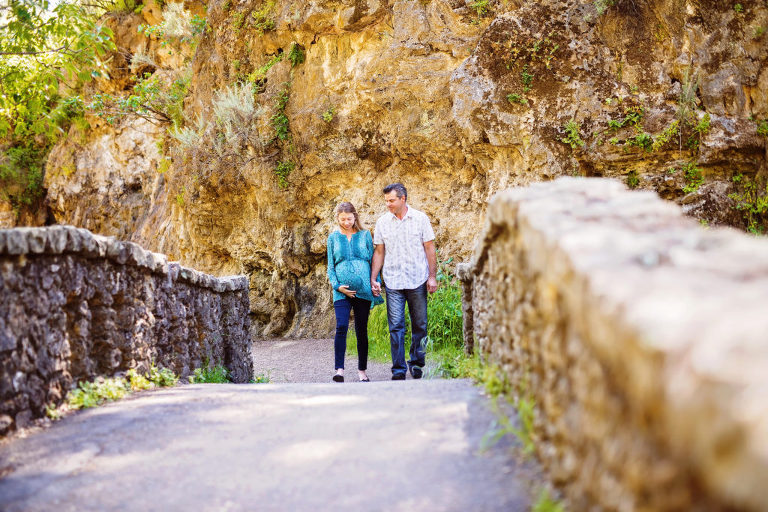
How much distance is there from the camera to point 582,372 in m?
1.99

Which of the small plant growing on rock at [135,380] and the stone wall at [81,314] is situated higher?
the stone wall at [81,314]

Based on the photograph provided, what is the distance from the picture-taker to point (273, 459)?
9.57 ft

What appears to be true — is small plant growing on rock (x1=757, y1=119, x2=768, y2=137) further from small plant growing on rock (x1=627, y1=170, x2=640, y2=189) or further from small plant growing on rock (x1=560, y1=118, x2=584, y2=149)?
small plant growing on rock (x1=560, y1=118, x2=584, y2=149)

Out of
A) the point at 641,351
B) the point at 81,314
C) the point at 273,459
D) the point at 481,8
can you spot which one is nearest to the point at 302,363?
the point at 81,314

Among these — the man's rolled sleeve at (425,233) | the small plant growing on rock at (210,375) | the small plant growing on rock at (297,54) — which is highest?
the small plant growing on rock at (297,54)

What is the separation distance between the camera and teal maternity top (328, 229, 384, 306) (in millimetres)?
6645

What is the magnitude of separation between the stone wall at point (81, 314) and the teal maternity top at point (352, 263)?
53.6 inches

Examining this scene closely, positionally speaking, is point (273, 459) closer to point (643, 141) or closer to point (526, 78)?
point (643, 141)

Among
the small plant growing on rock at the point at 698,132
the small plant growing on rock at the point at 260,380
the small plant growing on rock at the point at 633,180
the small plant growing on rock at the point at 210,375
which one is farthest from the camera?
the small plant growing on rock at the point at 633,180

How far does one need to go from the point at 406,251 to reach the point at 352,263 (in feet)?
1.89

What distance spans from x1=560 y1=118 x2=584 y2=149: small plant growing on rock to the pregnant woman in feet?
11.9

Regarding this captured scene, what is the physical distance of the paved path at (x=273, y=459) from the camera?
248cm

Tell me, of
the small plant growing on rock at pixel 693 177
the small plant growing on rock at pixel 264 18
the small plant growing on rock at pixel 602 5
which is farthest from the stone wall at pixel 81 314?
the small plant growing on rock at pixel 264 18

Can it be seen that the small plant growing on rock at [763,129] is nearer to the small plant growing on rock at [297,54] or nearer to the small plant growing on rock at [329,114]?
the small plant growing on rock at [329,114]
